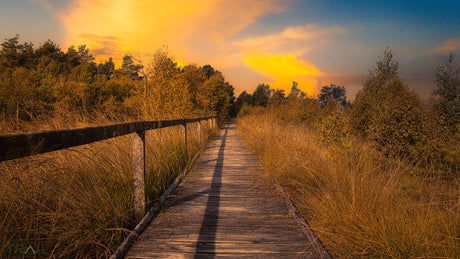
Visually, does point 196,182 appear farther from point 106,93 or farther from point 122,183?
point 106,93

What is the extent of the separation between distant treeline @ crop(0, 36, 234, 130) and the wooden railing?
107 cm

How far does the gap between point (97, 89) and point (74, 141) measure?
51.0 metres

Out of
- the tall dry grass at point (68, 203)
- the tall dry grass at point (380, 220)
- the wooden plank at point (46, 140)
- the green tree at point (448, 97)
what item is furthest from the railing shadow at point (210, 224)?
the green tree at point (448, 97)

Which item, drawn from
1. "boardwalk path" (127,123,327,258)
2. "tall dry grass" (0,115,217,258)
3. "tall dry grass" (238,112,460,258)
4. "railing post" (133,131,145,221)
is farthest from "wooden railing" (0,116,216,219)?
"tall dry grass" (238,112,460,258)

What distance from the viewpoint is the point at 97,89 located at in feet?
148

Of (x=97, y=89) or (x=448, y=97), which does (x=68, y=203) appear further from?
(x=97, y=89)

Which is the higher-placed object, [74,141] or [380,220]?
[74,141]

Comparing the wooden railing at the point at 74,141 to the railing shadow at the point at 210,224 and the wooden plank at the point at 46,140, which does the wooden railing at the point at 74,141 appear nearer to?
the wooden plank at the point at 46,140

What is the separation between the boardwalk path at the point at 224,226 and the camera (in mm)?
2209

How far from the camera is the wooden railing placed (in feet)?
3.82

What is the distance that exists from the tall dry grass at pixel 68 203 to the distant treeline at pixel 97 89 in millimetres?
788

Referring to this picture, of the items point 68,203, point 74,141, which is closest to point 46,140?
point 74,141

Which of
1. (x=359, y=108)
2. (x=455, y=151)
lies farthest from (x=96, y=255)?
(x=359, y=108)

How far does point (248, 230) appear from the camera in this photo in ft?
8.68
